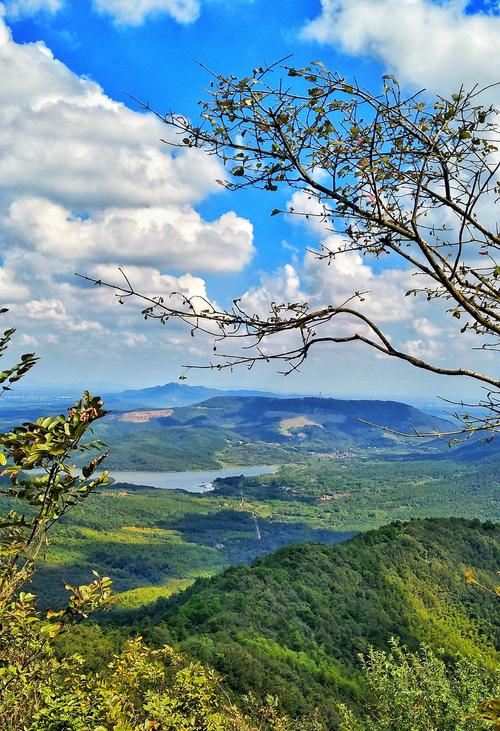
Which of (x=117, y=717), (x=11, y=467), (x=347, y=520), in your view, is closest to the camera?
(x=11, y=467)

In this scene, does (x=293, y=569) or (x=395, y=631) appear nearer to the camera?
(x=395, y=631)

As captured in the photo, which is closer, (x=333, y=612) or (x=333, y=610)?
(x=333, y=612)

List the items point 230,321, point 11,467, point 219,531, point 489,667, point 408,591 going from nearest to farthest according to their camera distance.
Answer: point 11,467 < point 230,321 < point 489,667 < point 408,591 < point 219,531

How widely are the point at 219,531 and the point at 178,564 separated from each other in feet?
100

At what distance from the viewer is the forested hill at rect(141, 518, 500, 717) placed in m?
45.9

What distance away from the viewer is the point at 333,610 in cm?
6366

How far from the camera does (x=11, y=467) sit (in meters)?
2.73

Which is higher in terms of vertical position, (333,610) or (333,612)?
(333,610)

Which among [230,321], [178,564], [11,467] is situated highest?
[230,321]

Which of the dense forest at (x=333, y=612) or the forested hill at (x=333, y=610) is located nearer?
the dense forest at (x=333, y=612)

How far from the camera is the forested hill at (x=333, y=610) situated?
151 ft

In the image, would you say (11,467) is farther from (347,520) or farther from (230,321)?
(347,520)

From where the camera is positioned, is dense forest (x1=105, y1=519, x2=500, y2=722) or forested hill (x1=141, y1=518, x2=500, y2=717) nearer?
dense forest (x1=105, y1=519, x2=500, y2=722)

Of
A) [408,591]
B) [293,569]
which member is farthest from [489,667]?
[293,569]
